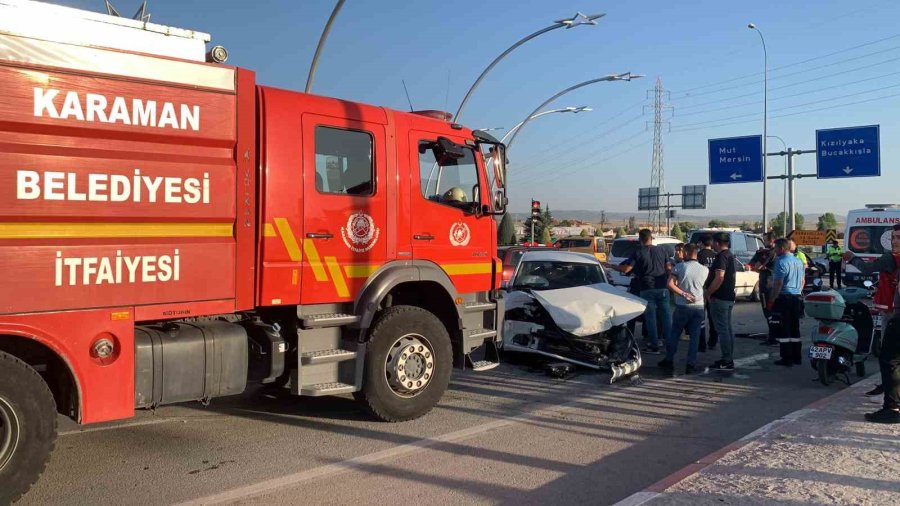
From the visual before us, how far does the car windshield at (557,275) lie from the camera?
10023 mm

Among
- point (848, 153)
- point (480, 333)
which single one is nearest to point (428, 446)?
point (480, 333)

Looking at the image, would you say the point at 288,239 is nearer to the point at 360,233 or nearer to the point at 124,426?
the point at 360,233

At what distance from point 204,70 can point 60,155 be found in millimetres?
1207

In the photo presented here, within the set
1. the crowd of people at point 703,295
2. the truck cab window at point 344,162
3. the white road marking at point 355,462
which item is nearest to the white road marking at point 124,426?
the white road marking at point 355,462

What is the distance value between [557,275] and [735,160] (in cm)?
2453

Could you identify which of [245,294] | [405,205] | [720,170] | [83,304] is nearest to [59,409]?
[83,304]

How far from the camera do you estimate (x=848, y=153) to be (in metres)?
29.0

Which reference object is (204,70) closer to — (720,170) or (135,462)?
(135,462)

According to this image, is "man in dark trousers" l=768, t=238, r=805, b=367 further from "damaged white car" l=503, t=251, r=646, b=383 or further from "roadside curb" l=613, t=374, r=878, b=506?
"roadside curb" l=613, t=374, r=878, b=506

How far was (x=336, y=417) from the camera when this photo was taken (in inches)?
264

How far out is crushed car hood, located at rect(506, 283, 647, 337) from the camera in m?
8.31

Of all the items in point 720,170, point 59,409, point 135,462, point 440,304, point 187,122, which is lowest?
point 135,462

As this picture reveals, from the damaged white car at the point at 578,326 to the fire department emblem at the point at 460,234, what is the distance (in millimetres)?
1802

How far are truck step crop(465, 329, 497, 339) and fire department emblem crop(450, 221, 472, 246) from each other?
89 centimetres
